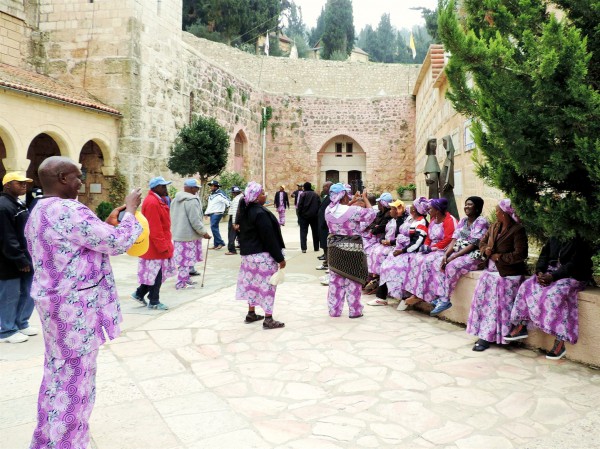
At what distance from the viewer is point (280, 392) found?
3615mm

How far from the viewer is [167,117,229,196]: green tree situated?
14.4 meters

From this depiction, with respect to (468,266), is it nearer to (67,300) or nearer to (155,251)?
(155,251)

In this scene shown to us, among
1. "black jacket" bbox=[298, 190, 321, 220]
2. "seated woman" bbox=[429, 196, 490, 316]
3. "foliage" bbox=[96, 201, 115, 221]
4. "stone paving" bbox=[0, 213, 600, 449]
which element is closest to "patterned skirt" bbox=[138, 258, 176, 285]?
"stone paving" bbox=[0, 213, 600, 449]

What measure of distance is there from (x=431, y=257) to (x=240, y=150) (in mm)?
18274

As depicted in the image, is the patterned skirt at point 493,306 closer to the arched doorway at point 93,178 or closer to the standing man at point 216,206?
the standing man at point 216,206

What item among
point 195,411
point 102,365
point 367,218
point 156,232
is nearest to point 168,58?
point 156,232

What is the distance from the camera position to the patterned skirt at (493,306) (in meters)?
4.54

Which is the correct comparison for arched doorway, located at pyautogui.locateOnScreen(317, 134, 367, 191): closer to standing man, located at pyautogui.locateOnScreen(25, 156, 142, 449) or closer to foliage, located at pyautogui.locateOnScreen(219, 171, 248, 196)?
foliage, located at pyautogui.locateOnScreen(219, 171, 248, 196)

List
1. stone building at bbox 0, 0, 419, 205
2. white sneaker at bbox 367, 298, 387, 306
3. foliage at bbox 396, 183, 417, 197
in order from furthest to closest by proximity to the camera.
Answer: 1. foliage at bbox 396, 183, 417, 197
2. stone building at bbox 0, 0, 419, 205
3. white sneaker at bbox 367, 298, 387, 306

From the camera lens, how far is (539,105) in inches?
146

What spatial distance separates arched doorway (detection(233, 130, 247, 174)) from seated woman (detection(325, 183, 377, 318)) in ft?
56.2

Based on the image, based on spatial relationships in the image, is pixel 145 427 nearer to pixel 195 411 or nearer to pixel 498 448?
pixel 195 411

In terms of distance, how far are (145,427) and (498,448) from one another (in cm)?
208

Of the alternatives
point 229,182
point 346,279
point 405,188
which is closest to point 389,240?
point 346,279
